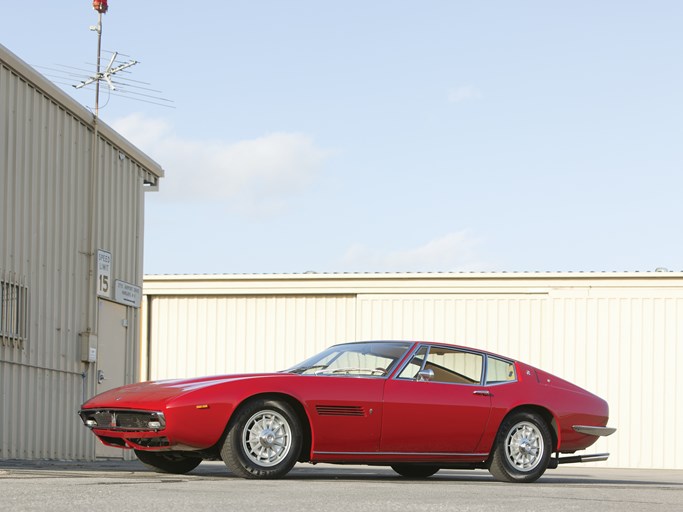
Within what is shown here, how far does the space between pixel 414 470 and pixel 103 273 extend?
6.22 m

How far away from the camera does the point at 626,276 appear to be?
71.2 feet

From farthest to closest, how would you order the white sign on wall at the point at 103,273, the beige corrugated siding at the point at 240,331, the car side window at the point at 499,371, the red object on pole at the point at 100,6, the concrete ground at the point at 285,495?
1. the beige corrugated siding at the point at 240,331
2. the red object on pole at the point at 100,6
3. the white sign on wall at the point at 103,273
4. the car side window at the point at 499,371
5. the concrete ground at the point at 285,495

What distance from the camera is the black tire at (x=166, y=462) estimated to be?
1005 centimetres

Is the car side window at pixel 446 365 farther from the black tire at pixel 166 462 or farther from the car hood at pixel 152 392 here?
the black tire at pixel 166 462

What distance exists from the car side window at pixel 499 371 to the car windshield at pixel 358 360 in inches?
31.1

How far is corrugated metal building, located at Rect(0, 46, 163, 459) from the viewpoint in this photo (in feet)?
44.5

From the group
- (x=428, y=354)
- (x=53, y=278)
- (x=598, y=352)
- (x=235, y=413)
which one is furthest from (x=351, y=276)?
(x=235, y=413)

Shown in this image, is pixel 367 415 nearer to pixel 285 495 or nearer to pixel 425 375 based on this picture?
pixel 425 375

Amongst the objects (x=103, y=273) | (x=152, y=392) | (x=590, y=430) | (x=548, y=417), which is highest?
A: (x=103, y=273)

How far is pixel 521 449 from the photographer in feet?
34.9

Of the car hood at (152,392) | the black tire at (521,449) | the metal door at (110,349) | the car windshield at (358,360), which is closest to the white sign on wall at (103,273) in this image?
the metal door at (110,349)

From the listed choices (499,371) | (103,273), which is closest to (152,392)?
(499,371)

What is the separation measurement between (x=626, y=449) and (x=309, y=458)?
1310 centimetres

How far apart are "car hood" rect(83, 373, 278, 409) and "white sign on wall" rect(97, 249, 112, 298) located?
21.0 feet
